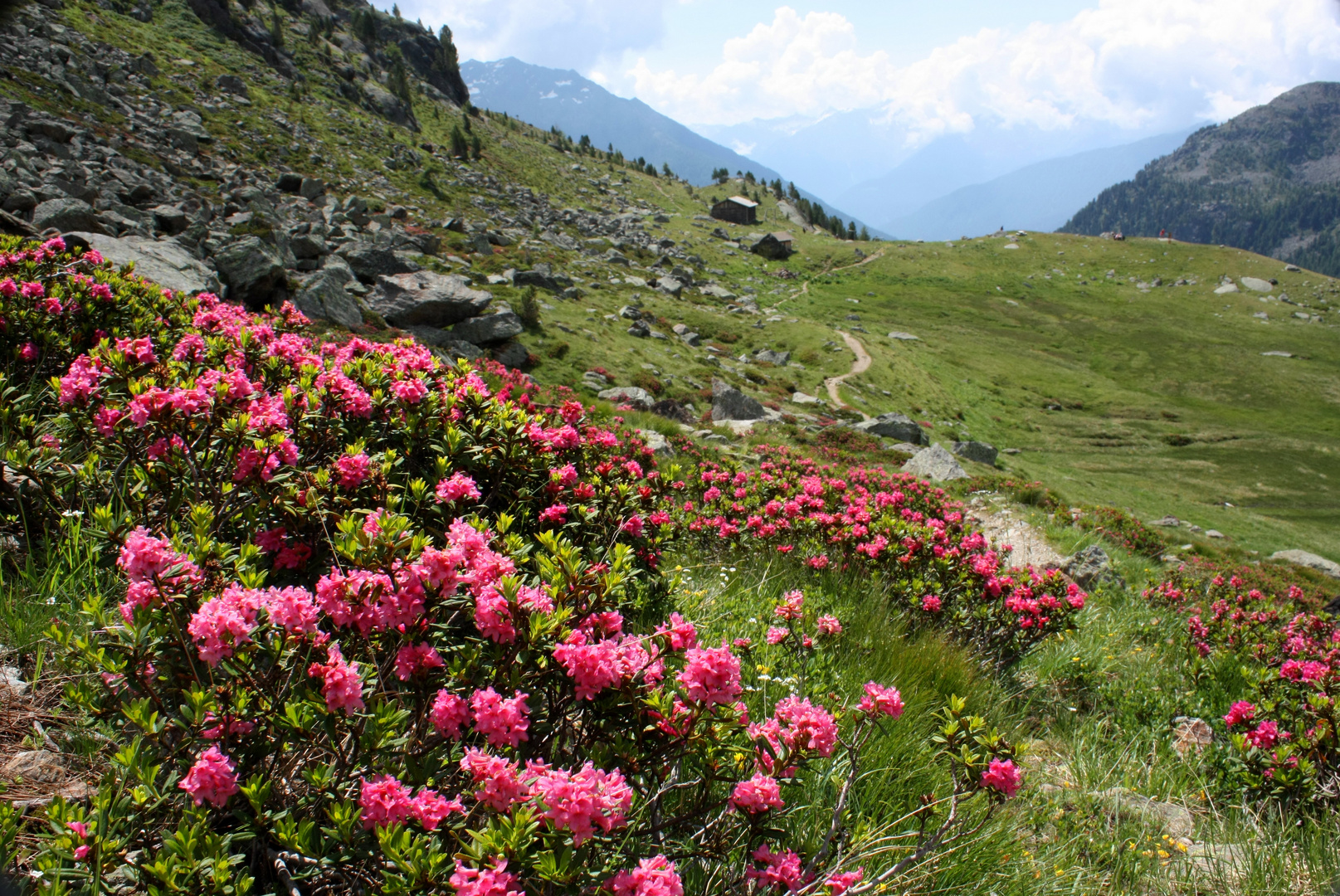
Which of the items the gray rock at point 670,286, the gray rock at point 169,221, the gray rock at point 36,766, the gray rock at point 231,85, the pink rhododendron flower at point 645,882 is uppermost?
the gray rock at point 231,85

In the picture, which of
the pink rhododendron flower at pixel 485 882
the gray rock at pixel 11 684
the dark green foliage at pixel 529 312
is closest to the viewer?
the pink rhododendron flower at pixel 485 882

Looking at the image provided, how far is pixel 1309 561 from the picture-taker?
24.8 metres

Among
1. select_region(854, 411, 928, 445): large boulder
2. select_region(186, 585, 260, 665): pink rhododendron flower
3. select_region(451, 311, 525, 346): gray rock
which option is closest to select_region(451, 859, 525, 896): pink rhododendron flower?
select_region(186, 585, 260, 665): pink rhododendron flower

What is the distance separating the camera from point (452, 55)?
4154 inches

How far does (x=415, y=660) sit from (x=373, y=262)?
2391cm

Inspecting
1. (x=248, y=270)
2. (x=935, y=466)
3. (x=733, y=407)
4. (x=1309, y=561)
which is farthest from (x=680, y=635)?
(x=1309, y=561)

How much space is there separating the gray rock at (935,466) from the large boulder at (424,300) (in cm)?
1597

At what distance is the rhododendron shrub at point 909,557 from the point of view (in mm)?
6168

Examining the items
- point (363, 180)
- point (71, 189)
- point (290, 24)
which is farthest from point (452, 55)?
point (71, 189)

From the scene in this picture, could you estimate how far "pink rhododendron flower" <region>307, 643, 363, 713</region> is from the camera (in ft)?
6.29

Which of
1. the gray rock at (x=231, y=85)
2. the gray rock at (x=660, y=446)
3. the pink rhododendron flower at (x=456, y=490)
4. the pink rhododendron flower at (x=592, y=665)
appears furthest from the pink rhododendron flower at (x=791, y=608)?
the gray rock at (x=231, y=85)

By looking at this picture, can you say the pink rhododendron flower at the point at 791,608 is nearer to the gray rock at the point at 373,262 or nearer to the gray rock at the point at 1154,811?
the gray rock at the point at 1154,811

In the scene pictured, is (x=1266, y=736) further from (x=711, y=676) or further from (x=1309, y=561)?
(x=1309, y=561)

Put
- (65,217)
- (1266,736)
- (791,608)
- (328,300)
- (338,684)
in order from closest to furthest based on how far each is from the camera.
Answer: (338,684) < (791,608) < (1266,736) < (65,217) < (328,300)
